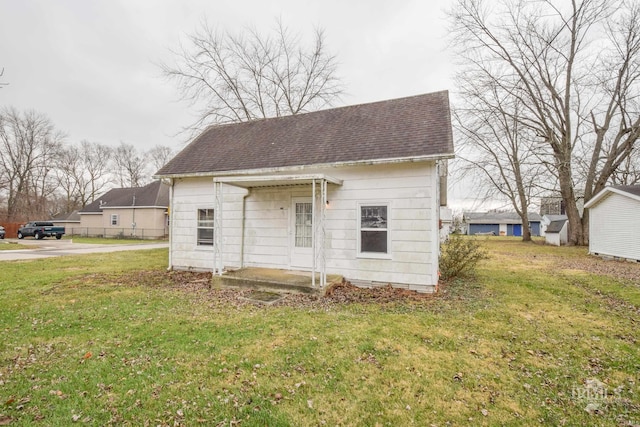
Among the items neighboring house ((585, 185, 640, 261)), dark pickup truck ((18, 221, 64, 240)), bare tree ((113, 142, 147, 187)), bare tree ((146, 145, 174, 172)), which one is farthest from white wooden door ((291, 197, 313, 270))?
bare tree ((113, 142, 147, 187))

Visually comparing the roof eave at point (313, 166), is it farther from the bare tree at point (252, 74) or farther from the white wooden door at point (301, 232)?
the bare tree at point (252, 74)

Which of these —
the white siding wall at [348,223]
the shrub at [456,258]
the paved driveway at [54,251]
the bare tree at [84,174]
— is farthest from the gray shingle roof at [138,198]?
the shrub at [456,258]

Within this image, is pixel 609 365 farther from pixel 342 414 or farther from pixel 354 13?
pixel 354 13

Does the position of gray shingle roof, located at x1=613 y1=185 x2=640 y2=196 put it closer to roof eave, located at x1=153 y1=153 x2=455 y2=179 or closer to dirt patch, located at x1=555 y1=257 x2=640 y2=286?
dirt patch, located at x1=555 y1=257 x2=640 y2=286

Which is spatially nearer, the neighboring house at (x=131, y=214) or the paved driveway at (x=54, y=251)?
the paved driveway at (x=54, y=251)

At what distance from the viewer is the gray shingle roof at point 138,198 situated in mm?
30609

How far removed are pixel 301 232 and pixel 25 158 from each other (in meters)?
44.0

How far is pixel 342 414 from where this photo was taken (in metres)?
3.02

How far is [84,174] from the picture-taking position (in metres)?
45.1

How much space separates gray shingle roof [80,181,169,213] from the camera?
30609 millimetres

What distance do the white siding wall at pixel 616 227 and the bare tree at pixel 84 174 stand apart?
5459 centimetres

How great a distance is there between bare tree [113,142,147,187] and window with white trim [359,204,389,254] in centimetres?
4973

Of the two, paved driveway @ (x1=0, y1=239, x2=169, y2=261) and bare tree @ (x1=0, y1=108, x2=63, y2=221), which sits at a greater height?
bare tree @ (x1=0, y1=108, x2=63, y2=221)

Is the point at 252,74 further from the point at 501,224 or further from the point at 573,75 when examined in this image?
the point at 501,224
